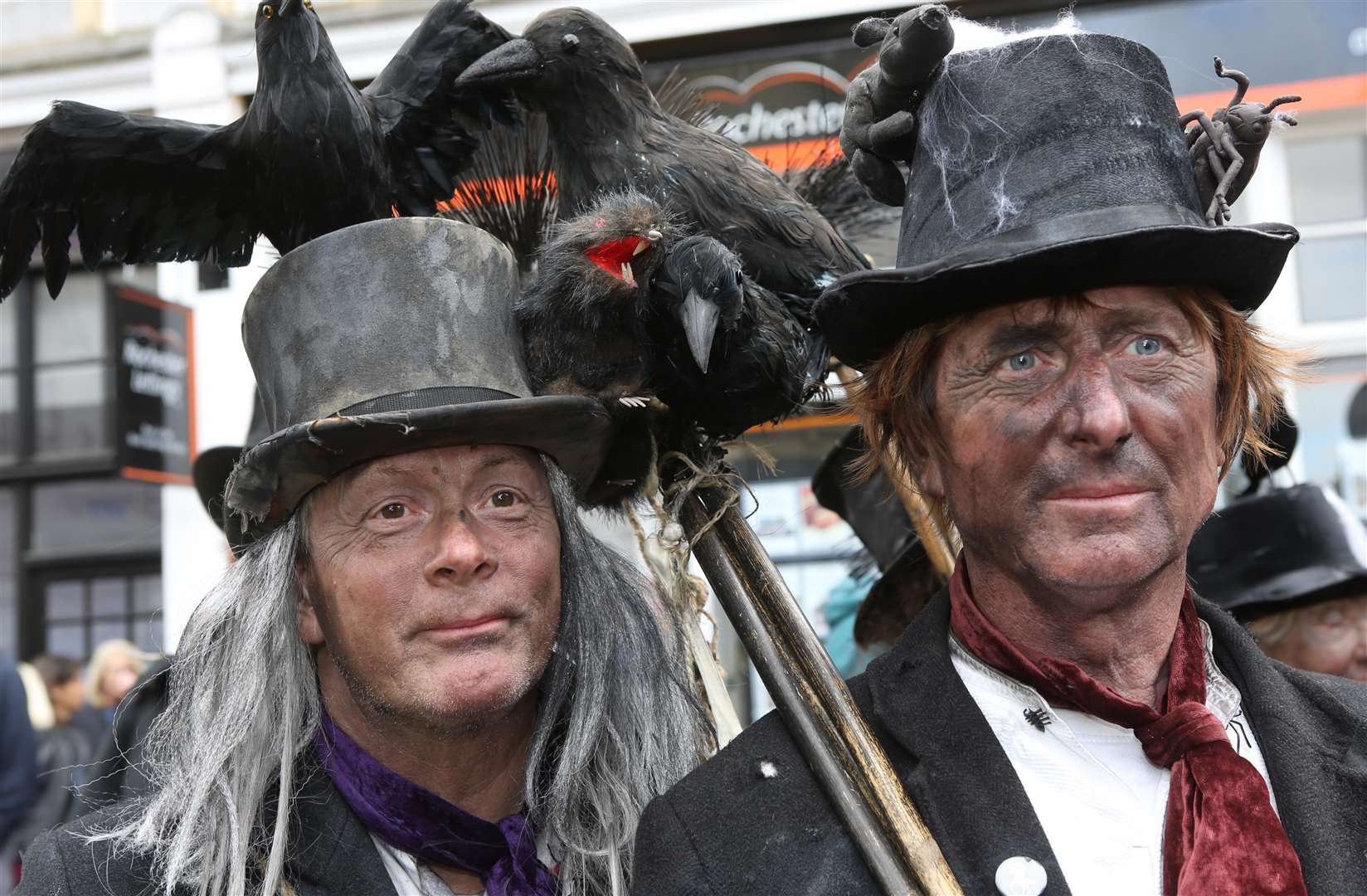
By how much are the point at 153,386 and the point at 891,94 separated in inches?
216

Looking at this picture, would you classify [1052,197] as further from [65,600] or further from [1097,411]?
[65,600]

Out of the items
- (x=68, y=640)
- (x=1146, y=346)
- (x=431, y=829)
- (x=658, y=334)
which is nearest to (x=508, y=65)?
(x=658, y=334)

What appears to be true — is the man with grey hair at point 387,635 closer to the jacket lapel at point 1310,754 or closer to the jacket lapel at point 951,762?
the jacket lapel at point 951,762

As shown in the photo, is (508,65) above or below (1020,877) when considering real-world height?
above

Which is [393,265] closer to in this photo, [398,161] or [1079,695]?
[398,161]

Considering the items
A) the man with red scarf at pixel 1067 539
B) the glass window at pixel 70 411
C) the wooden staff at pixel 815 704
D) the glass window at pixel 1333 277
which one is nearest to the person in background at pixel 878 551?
the wooden staff at pixel 815 704

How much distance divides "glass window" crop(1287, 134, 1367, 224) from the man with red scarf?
4.53 m

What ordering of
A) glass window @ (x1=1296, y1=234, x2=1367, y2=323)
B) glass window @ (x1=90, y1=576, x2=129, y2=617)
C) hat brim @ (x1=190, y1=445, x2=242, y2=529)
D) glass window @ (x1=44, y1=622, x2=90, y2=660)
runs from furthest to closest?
glass window @ (x1=44, y1=622, x2=90, y2=660) → glass window @ (x1=90, y1=576, x2=129, y2=617) → glass window @ (x1=1296, y1=234, x2=1367, y2=323) → hat brim @ (x1=190, y1=445, x2=242, y2=529)

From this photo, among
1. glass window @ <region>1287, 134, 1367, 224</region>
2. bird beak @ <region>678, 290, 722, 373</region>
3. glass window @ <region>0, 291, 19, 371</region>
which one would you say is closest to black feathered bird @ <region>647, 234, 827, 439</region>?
bird beak @ <region>678, 290, 722, 373</region>

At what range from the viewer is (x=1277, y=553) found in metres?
3.39

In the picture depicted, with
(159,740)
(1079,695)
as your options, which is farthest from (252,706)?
(1079,695)

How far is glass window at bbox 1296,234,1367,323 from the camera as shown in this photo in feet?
19.0

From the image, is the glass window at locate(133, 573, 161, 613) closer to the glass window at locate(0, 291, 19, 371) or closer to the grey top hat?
the glass window at locate(0, 291, 19, 371)

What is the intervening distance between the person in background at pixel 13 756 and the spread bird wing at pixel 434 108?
329 cm
